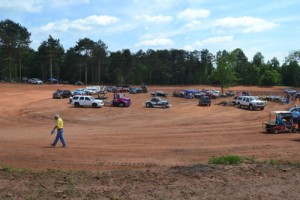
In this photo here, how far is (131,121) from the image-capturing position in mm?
42438

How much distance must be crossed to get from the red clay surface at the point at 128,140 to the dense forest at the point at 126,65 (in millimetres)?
43836

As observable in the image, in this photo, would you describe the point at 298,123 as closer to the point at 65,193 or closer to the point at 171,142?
the point at 171,142

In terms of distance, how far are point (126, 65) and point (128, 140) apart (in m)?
102

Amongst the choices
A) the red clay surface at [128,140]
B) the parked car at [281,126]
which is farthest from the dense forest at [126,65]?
the parked car at [281,126]

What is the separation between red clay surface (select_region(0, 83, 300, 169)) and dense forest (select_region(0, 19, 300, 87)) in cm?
4384

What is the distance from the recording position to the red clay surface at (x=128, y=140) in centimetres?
1758

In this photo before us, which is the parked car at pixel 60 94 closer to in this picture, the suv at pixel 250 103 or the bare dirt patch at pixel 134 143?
the bare dirt patch at pixel 134 143

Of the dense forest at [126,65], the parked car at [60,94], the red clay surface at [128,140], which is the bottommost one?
the red clay surface at [128,140]

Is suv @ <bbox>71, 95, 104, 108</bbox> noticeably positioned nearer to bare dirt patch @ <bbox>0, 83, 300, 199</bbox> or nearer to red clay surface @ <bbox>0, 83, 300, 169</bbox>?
red clay surface @ <bbox>0, 83, 300, 169</bbox>

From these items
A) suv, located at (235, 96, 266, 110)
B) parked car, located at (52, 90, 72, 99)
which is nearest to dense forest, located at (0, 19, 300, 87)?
suv, located at (235, 96, 266, 110)

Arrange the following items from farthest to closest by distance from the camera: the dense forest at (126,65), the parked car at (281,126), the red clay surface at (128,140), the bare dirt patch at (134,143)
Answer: the dense forest at (126,65)
the parked car at (281,126)
the red clay surface at (128,140)
the bare dirt patch at (134,143)

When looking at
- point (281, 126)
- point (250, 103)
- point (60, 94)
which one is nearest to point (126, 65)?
point (60, 94)

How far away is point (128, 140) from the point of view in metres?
26.6

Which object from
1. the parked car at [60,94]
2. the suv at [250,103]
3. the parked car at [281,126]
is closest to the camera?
the parked car at [281,126]
